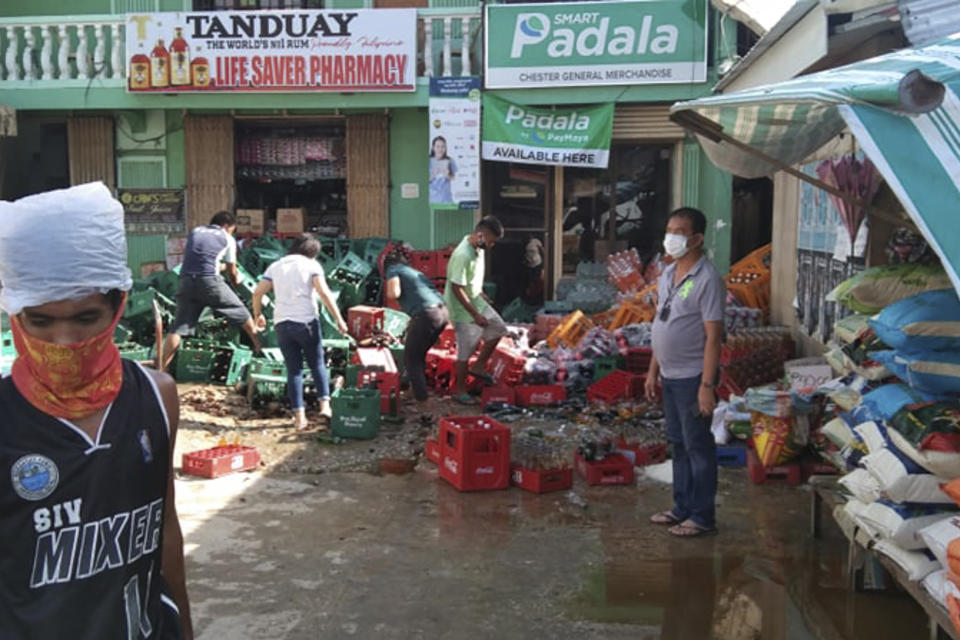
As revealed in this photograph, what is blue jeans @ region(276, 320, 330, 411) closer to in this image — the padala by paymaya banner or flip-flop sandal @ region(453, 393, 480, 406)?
flip-flop sandal @ region(453, 393, 480, 406)

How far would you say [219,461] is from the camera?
6.28 m

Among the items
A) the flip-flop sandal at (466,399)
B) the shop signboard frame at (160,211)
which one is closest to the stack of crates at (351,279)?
the flip-flop sandal at (466,399)

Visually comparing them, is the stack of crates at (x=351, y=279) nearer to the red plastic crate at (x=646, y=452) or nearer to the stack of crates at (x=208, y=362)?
the stack of crates at (x=208, y=362)

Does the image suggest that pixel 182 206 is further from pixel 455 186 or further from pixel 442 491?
pixel 442 491

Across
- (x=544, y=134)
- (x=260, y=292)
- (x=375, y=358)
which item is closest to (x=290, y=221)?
(x=544, y=134)

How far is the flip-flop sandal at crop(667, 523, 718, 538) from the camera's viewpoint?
5.12 meters

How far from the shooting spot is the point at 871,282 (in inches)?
179

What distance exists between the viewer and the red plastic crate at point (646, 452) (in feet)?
21.5

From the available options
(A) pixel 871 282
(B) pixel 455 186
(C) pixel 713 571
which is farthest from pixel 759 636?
(B) pixel 455 186

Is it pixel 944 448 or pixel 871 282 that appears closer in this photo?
pixel 944 448

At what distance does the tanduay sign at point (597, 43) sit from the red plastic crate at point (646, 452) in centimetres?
707

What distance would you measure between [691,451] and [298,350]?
3752 mm

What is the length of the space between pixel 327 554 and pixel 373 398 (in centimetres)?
250

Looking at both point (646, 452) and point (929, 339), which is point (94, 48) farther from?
point (929, 339)
